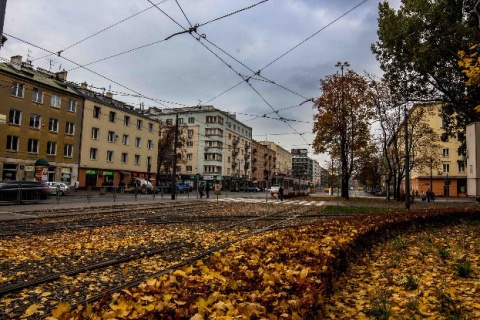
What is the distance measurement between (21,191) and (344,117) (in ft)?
98.4

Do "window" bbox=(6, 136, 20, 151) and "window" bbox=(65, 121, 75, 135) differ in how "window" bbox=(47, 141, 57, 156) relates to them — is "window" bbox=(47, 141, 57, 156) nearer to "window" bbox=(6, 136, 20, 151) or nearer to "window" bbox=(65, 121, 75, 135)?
"window" bbox=(65, 121, 75, 135)

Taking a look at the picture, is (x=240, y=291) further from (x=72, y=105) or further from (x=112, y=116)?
(x=112, y=116)

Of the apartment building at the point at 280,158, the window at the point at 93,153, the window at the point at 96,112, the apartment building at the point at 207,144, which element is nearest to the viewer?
the window at the point at 93,153

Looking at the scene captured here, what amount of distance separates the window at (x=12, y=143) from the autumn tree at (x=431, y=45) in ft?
124

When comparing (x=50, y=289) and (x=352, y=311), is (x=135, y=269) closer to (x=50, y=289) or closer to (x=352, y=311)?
(x=50, y=289)

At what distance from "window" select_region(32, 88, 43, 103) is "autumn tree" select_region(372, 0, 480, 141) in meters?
37.2

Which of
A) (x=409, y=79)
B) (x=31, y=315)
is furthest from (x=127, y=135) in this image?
(x=31, y=315)

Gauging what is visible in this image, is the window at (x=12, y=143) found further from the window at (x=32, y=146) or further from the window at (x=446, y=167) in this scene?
the window at (x=446, y=167)

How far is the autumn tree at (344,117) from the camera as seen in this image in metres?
34.6

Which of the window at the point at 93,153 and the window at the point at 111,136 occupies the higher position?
the window at the point at 111,136

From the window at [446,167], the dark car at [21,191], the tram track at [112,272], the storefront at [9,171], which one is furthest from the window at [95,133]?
the window at [446,167]

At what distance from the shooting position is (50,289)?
16.1ft

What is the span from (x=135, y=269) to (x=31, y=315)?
2254 millimetres

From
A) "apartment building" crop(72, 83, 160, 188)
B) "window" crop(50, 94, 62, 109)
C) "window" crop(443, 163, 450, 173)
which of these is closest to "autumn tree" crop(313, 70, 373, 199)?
"apartment building" crop(72, 83, 160, 188)
